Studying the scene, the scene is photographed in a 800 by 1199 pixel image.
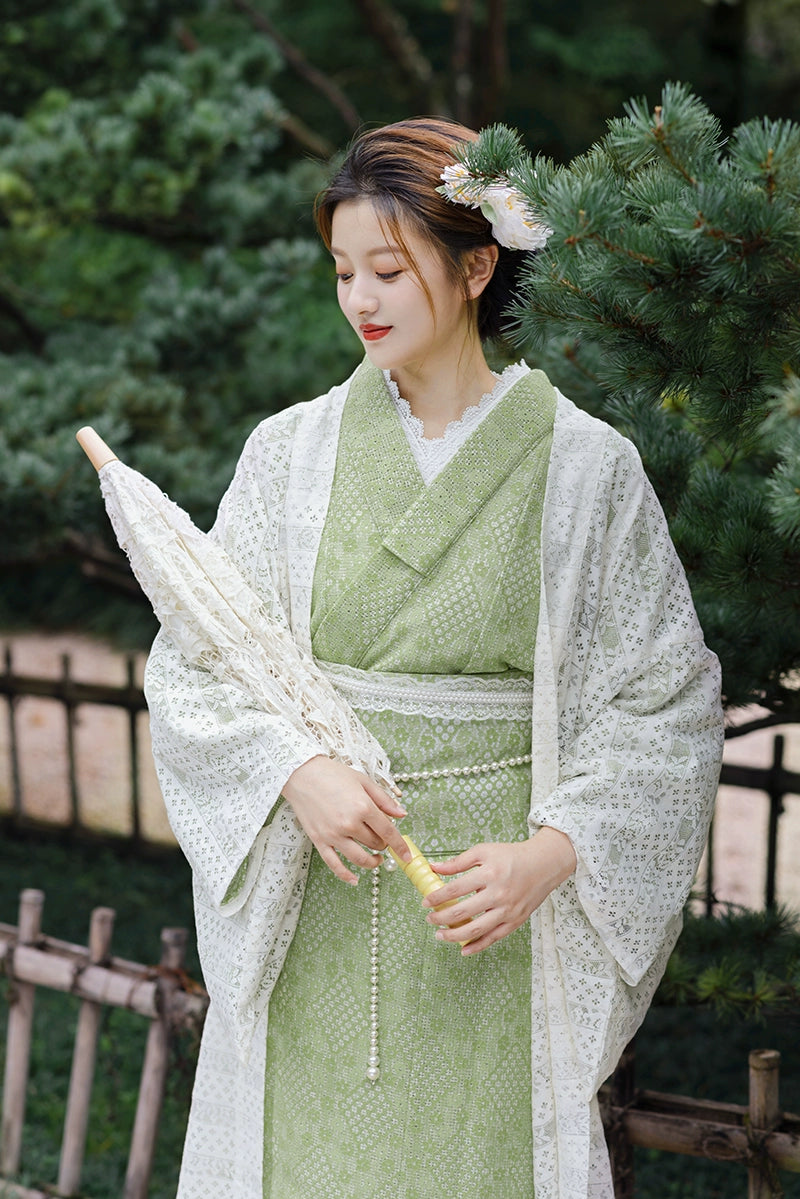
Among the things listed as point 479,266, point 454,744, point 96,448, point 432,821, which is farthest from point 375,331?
point 432,821

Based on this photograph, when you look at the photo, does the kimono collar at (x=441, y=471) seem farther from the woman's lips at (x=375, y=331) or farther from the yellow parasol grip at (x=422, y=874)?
the yellow parasol grip at (x=422, y=874)

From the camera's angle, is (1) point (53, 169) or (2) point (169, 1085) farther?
(1) point (53, 169)

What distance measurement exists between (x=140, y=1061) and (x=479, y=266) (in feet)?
8.94

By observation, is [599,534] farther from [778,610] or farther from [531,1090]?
[531,1090]

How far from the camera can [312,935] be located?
193 centimetres

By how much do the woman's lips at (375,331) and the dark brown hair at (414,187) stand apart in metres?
0.07

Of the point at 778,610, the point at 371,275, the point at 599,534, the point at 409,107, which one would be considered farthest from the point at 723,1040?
the point at 409,107

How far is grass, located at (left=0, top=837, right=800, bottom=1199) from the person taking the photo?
10.6 feet

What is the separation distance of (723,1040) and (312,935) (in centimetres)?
237

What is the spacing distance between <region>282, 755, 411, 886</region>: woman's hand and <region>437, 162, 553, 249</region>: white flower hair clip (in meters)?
0.74

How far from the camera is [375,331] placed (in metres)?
1.83

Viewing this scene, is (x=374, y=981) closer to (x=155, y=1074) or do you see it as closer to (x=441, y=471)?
(x=441, y=471)

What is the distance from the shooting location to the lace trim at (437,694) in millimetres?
1860

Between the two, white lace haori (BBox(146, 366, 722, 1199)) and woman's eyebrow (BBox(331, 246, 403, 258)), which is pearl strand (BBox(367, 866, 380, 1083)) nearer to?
white lace haori (BBox(146, 366, 722, 1199))
